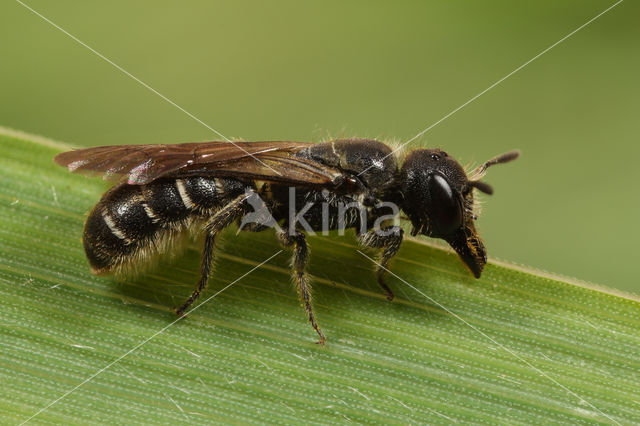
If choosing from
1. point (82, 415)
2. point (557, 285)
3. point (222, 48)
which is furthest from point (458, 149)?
point (82, 415)

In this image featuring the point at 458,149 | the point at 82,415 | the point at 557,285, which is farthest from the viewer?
the point at 458,149

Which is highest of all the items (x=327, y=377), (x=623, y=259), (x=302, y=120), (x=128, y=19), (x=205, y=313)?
(x=128, y=19)

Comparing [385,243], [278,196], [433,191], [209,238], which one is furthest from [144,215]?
[433,191]

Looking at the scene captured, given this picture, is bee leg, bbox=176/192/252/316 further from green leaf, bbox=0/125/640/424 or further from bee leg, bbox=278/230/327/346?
bee leg, bbox=278/230/327/346

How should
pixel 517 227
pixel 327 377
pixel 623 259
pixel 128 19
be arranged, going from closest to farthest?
pixel 327 377 < pixel 623 259 < pixel 517 227 < pixel 128 19

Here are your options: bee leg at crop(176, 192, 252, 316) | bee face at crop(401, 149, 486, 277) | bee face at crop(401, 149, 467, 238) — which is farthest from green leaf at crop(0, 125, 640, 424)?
bee face at crop(401, 149, 467, 238)

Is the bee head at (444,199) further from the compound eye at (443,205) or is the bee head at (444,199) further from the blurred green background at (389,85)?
the blurred green background at (389,85)

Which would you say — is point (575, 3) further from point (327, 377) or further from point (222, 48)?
point (327, 377)

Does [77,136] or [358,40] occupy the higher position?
[358,40]
